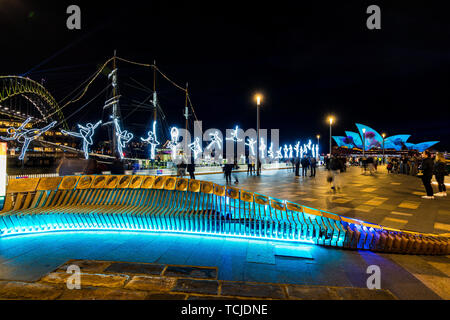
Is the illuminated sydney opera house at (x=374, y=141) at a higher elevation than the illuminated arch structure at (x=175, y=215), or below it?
higher

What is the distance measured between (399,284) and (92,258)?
4240mm

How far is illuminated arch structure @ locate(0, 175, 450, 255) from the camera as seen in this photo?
3.71 metres

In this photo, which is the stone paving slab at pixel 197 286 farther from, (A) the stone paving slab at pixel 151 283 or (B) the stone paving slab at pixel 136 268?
(B) the stone paving slab at pixel 136 268

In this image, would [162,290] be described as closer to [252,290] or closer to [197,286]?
[197,286]

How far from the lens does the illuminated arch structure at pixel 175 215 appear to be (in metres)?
3.71

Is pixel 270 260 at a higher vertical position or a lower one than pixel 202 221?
lower

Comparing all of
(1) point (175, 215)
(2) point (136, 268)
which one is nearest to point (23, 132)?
(1) point (175, 215)

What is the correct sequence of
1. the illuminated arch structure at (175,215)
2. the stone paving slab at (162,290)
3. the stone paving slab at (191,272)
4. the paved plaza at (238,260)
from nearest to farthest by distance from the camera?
the stone paving slab at (162,290)
the paved plaza at (238,260)
the stone paving slab at (191,272)
the illuminated arch structure at (175,215)

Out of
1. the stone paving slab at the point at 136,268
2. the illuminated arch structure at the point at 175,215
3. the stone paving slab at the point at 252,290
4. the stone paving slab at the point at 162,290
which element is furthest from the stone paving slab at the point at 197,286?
the illuminated arch structure at the point at 175,215

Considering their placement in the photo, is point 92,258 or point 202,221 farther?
point 202,221
